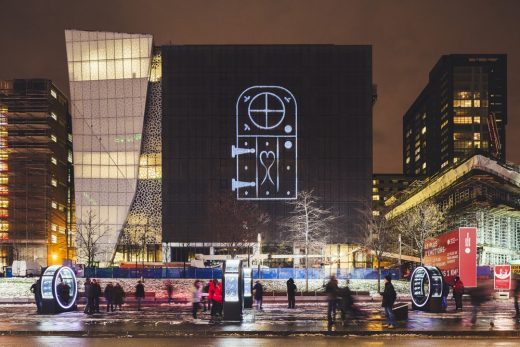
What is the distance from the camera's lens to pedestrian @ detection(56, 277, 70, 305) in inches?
1272

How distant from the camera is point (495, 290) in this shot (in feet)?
140

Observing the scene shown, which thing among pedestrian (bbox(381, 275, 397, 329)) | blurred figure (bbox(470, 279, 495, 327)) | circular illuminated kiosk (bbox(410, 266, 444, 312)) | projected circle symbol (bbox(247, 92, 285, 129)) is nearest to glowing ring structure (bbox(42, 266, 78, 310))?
pedestrian (bbox(381, 275, 397, 329))

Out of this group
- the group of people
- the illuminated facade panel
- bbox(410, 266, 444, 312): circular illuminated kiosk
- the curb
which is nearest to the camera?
the curb

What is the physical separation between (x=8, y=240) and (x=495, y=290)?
11527cm

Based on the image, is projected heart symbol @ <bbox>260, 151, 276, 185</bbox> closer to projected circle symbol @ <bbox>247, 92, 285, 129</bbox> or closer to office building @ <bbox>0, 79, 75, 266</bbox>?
projected circle symbol @ <bbox>247, 92, 285, 129</bbox>

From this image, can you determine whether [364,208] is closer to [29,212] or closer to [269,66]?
[269,66]

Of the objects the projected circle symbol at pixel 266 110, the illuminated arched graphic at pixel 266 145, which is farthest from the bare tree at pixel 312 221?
the projected circle symbol at pixel 266 110

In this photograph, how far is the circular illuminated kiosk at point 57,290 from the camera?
31.4 m

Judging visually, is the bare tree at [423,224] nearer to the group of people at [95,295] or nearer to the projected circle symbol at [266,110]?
the projected circle symbol at [266,110]

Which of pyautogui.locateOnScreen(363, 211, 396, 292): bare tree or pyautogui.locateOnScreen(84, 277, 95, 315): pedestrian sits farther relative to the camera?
pyautogui.locateOnScreen(363, 211, 396, 292): bare tree

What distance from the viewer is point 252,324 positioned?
25.8 metres

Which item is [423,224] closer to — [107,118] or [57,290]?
[107,118]

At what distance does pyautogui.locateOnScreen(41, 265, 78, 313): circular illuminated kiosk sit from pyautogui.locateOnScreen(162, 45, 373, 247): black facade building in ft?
216

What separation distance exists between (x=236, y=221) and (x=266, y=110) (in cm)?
1941
